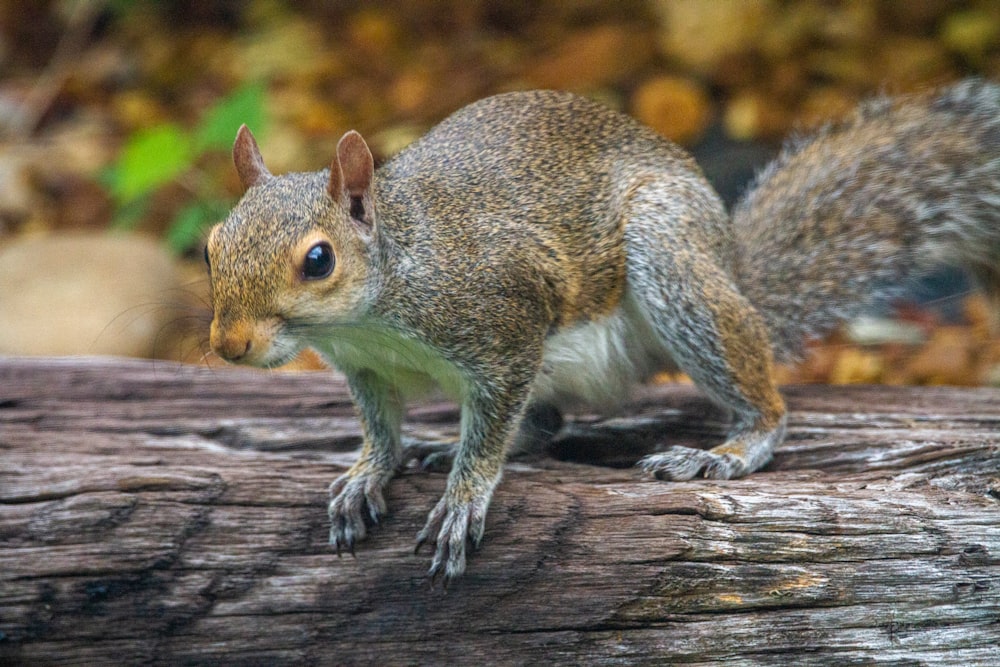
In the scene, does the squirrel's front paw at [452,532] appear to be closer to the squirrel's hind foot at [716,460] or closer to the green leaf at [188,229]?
the squirrel's hind foot at [716,460]

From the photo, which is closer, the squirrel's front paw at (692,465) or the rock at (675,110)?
the squirrel's front paw at (692,465)

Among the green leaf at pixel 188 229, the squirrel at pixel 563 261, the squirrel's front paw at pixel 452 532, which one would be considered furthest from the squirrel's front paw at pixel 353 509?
the green leaf at pixel 188 229

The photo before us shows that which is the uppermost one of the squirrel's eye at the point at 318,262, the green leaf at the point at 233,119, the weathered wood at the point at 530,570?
the green leaf at the point at 233,119

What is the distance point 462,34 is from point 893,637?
178 inches

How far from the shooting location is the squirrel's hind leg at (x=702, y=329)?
2502 millimetres

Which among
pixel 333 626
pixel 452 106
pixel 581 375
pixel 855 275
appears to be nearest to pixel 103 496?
pixel 333 626

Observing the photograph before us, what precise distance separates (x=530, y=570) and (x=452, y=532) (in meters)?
0.18

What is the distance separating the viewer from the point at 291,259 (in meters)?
1.95

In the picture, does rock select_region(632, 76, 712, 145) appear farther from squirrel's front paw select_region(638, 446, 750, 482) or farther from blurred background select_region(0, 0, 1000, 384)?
squirrel's front paw select_region(638, 446, 750, 482)

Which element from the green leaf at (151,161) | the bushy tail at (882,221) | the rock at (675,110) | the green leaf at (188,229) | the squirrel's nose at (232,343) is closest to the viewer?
the squirrel's nose at (232,343)

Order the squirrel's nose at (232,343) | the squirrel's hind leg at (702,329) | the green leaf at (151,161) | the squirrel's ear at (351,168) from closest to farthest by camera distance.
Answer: the squirrel's nose at (232,343)
the squirrel's ear at (351,168)
the squirrel's hind leg at (702,329)
the green leaf at (151,161)

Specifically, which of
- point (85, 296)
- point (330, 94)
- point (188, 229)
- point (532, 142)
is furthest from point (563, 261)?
point (330, 94)

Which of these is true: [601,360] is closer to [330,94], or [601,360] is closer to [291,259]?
[291,259]

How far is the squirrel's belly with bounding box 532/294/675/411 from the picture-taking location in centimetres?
252
